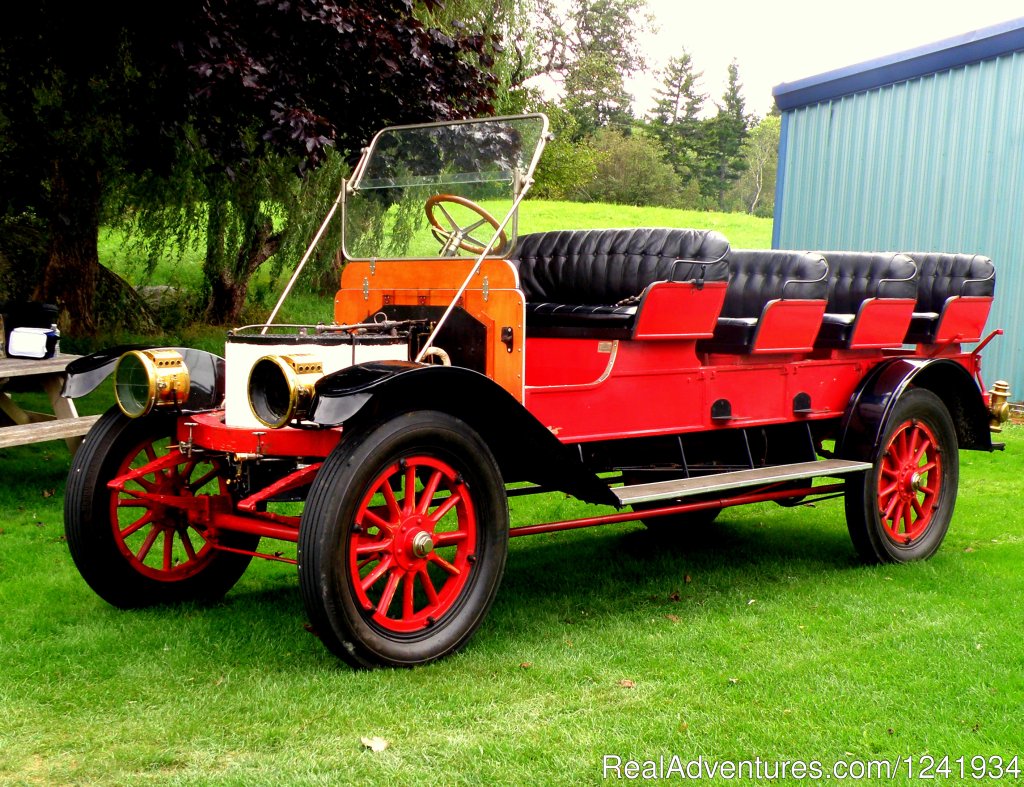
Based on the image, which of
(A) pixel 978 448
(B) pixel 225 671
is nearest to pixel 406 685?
(B) pixel 225 671

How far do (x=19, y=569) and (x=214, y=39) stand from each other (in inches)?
151

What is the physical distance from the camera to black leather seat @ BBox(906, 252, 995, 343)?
249 inches

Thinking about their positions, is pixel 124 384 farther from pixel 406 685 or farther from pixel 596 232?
pixel 596 232

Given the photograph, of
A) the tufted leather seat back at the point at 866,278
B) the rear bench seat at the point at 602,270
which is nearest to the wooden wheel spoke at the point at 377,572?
the rear bench seat at the point at 602,270

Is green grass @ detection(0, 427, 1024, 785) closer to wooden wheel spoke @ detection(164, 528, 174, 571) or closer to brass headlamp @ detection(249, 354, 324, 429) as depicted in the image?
wooden wheel spoke @ detection(164, 528, 174, 571)

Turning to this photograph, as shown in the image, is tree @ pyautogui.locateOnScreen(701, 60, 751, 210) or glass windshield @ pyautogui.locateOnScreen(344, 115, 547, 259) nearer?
glass windshield @ pyautogui.locateOnScreen(344, 115, 547, 259)

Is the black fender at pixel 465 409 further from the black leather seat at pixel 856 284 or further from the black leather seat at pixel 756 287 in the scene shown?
the black leather seat at pixel 856 284

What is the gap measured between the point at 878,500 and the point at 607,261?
6.12 feet

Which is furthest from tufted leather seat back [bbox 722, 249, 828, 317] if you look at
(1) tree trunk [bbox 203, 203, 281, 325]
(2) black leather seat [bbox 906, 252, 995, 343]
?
(1) tree trunk [bbox 203, 203, 281, 325]

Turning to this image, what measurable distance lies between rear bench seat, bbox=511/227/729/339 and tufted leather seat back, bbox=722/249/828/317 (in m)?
0.63

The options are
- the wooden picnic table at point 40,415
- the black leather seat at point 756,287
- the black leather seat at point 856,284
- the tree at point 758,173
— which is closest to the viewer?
the black leather seat at point 756,287

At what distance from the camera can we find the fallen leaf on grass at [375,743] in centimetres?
336

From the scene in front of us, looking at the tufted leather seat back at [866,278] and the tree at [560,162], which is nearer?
the tufted leather seat back at [866,278]

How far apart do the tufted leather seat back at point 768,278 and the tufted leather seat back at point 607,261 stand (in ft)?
2.04
